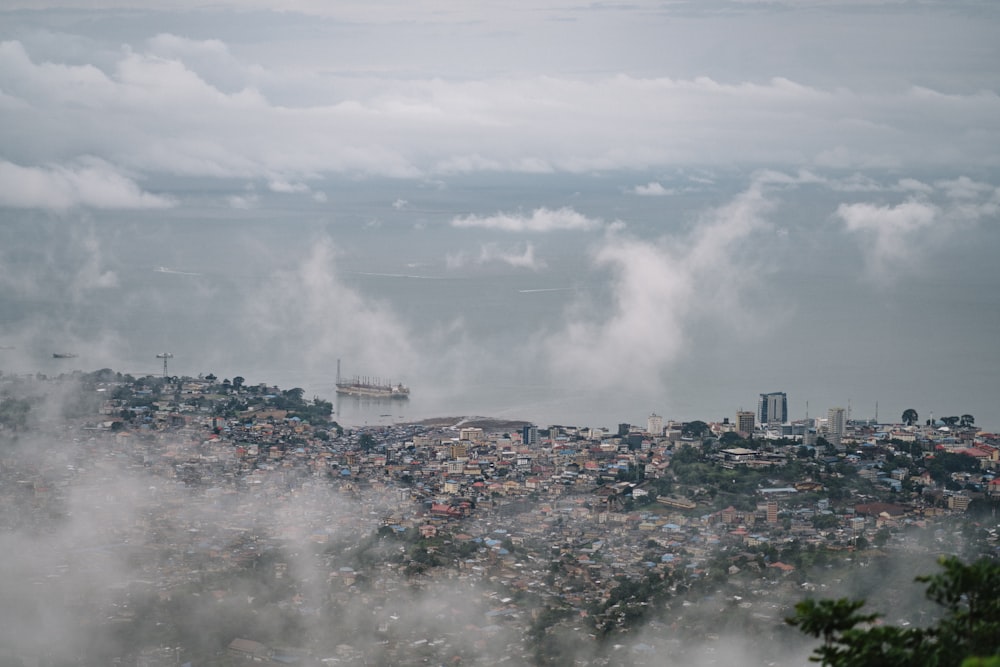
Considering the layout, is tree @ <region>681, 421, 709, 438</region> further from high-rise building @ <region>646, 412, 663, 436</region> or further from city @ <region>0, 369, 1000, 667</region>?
high-rise building @ <region>646, 412, 663, 436</region>

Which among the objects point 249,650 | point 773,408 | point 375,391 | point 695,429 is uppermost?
point 375,391

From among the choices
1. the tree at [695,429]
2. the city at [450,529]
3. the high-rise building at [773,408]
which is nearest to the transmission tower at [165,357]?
the city at [450,529]

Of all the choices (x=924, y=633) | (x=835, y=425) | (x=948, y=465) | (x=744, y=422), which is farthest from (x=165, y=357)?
(x=924, y=633)

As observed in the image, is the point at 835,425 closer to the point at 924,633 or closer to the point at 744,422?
the point at 744,422

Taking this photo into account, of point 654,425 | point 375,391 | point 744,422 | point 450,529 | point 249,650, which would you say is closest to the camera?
point 249,650

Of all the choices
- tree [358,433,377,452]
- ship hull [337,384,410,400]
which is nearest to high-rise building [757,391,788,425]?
ship hull [337,384,410,400]

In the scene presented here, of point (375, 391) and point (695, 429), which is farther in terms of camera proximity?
point (375, 391)

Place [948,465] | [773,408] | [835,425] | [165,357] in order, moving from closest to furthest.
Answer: [948,465] < [835,425] < [773,408] < [165,357]
